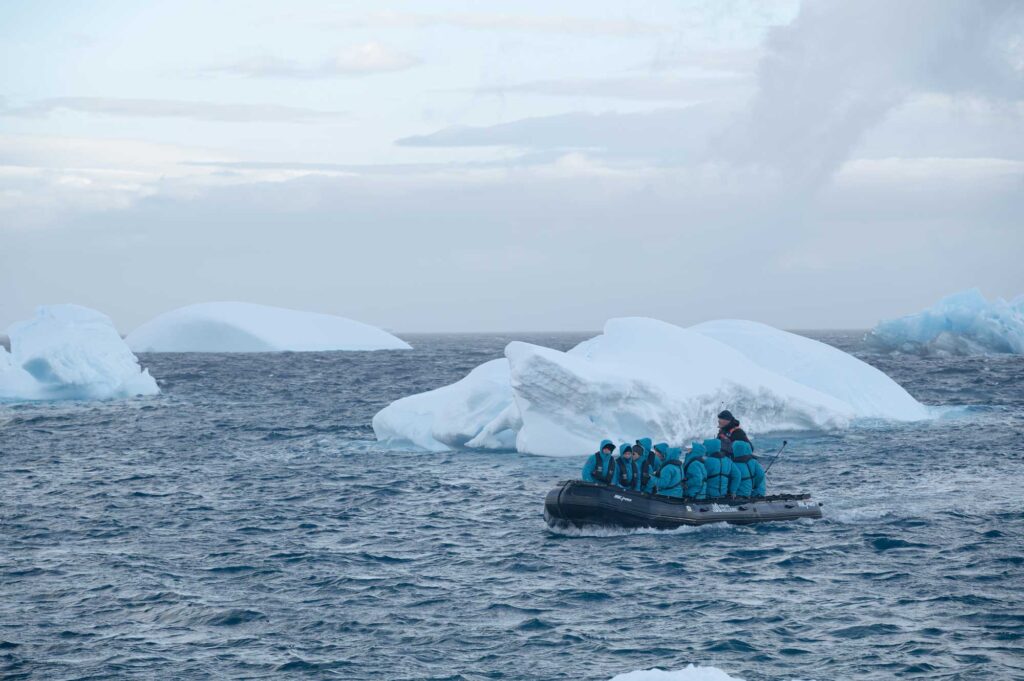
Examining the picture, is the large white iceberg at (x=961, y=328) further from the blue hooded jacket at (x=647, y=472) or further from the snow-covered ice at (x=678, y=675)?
the snow-covered ice at (x=678, y=675)

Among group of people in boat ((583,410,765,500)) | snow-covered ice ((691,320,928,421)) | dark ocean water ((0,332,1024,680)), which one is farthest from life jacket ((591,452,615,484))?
snow-covered ice ((691,320,928,421))

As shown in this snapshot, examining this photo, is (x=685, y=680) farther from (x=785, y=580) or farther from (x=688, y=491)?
(x=688, y=491)

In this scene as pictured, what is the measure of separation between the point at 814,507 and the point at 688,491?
245 cm

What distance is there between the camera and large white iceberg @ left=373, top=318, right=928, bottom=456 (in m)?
25.7

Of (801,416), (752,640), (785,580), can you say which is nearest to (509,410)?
(801,416)

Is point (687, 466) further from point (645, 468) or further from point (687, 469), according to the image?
point (645, 468)

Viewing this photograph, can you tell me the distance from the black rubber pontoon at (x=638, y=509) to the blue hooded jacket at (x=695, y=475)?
0.19 meters

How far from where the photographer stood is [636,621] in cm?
1346

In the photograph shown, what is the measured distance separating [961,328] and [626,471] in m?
56.1

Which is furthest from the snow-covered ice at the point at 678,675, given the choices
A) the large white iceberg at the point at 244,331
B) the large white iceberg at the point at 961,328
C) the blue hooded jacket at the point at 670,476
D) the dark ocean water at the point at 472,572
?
the large white iceberg at the point at 244,331

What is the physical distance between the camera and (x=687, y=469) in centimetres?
1897

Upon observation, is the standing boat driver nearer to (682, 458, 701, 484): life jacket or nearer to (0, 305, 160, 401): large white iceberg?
(682, 458, 701, 484): life jacket

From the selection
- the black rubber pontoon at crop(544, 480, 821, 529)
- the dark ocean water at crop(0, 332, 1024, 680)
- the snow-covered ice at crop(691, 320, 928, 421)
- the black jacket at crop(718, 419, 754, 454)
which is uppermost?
the snow-covered ice at crop(691, 320, 928, 421)

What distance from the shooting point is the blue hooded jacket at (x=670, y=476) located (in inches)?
735
